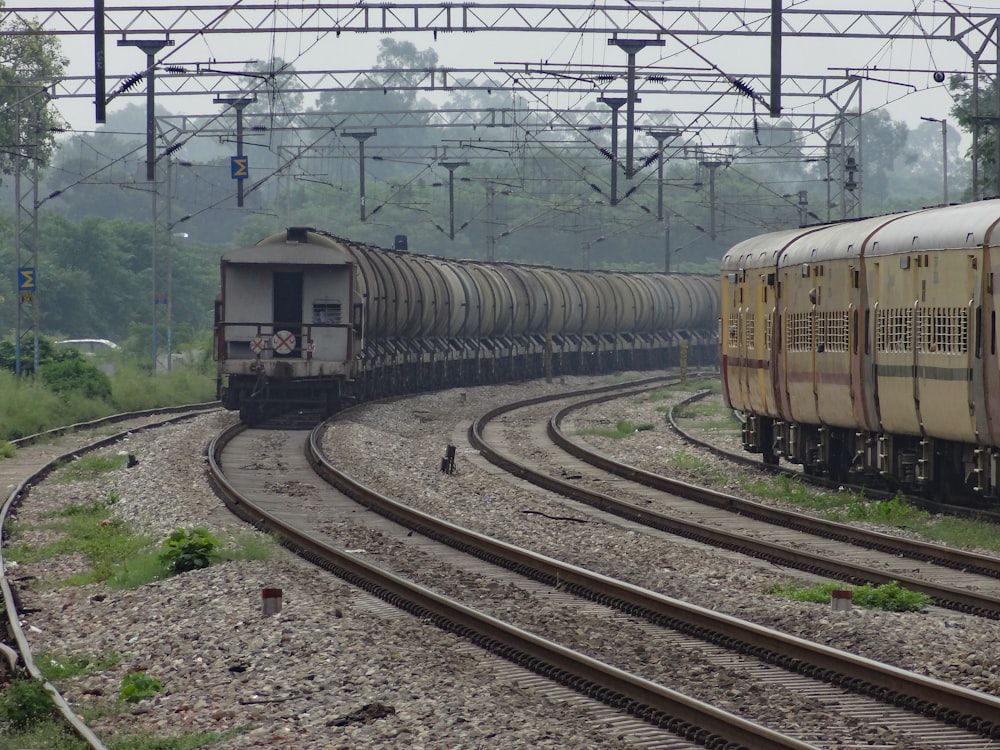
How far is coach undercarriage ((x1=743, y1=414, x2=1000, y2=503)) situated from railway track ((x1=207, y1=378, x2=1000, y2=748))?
5.45 meters

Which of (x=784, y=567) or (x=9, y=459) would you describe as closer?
(x=784, y=567)

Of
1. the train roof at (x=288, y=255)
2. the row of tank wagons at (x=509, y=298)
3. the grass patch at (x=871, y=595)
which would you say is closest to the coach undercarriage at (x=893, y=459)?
the grass patch at (x=871, y=595)

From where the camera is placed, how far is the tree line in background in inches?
A: 2272

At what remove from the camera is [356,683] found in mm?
9391

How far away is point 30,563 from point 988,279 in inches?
385

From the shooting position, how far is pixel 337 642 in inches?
416

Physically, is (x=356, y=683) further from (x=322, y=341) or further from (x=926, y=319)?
(x=322, y=341)

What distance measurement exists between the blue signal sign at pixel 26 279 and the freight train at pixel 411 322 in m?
4.84

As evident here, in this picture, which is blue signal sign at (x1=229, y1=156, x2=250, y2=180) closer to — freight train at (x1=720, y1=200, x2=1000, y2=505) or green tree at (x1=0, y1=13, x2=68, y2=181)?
green tree at (x1=0, y1=13, x2=68, y2=181)

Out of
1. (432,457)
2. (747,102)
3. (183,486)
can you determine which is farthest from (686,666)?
(747,102)

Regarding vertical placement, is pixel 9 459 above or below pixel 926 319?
below

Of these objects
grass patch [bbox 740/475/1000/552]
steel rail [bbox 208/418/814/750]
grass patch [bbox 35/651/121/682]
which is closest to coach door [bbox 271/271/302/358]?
grass patch [bbox 740/475/1000/552]

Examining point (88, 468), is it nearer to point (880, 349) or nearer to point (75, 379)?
point (880, 349)

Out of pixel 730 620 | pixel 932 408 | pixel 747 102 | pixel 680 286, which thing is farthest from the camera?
pixel 680 286
